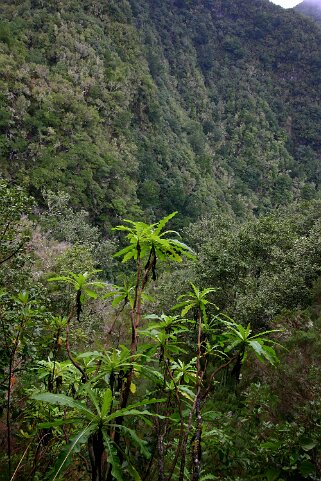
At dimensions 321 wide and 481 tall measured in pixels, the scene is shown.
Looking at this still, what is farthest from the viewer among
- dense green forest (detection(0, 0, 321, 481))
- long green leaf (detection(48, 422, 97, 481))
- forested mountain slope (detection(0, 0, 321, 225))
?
forested mountain slope (detection(0, 0, 321, 225))

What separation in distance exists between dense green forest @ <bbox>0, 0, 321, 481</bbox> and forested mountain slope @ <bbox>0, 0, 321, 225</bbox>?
347mm

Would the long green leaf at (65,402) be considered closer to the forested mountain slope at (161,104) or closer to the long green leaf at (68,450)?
the long green leaf at (68,450)

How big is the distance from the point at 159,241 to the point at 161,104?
7094 centimetres

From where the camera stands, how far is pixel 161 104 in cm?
6838

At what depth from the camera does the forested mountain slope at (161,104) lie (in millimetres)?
40656

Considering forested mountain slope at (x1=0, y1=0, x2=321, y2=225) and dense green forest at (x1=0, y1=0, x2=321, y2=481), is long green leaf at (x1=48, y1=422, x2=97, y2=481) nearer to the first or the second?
dense green forest at (x1=0, y1=0, x2=321, y2=481)

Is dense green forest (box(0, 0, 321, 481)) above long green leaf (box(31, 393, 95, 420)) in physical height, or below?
below

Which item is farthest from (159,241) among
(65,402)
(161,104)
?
(161,104)

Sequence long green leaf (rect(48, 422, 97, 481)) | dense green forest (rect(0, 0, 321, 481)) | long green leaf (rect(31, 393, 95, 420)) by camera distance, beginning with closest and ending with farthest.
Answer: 1. long green leaf (rect(48, 422, 97, 481))
2. long green leaf (rect(31, 393, 95, 420))
3. dense green forest (rect(0, 0, 321, 481))

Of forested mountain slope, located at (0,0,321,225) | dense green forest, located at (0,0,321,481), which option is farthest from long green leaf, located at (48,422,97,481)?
forested mountain slope, located at (0,0,321,225)

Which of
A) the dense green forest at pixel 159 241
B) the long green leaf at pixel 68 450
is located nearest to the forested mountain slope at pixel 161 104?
the dense green forest at pixel 159 241

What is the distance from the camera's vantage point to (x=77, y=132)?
4372 cm

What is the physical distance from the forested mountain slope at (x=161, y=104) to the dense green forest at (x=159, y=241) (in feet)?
1.14

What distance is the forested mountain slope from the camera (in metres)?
40.7
